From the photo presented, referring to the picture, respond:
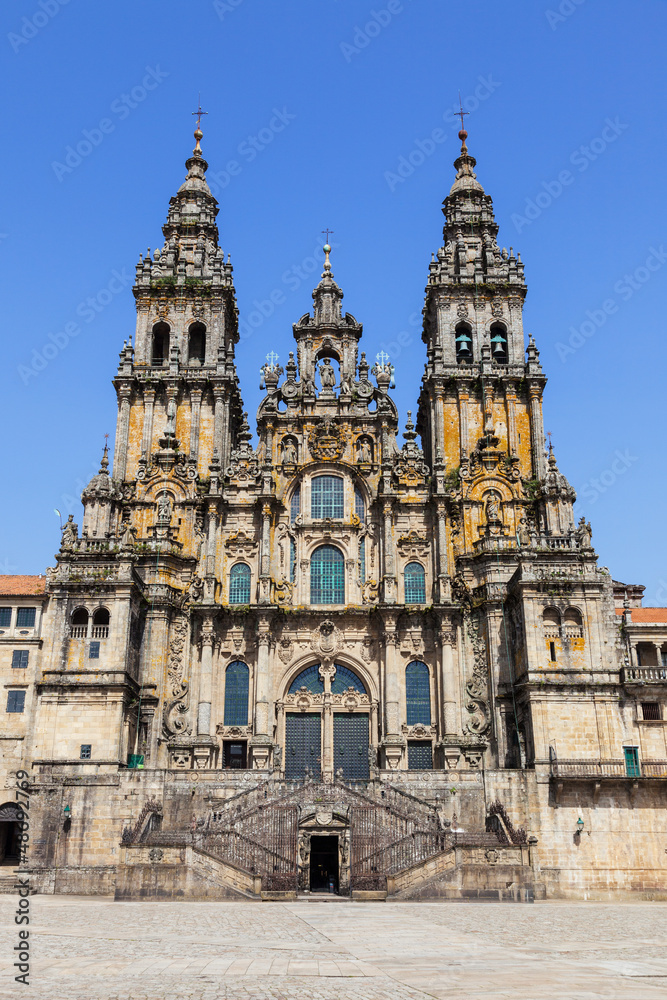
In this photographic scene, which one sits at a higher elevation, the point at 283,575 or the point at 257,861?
the point at 283,575

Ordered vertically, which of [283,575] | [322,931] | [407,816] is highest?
[283,575]

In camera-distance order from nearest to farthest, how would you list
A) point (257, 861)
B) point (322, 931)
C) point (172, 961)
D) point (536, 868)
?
1. point (172, 961)
2. point (322, 931)
3. point (257, 861)
4. point (536, 868)

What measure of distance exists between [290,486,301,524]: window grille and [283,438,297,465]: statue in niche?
5.00 feet

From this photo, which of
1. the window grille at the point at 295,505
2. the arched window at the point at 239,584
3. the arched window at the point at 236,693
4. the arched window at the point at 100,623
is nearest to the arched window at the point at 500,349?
the window grille at the point at 295,505

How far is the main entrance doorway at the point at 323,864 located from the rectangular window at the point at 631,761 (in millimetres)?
13271

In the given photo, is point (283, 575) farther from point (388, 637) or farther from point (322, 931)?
point (322, 931)

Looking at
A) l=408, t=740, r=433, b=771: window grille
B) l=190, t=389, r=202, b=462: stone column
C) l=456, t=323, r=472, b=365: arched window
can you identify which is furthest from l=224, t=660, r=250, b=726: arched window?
l=456, t=323, r=472, b=365: arched window

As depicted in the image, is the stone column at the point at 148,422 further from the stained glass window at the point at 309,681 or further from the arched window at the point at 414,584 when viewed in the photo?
the arched window at the point at 414,584

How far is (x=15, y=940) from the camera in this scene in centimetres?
1891

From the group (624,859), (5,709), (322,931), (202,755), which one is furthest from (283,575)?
(322,931)

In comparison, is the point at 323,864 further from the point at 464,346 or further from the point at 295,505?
the point at 464,346

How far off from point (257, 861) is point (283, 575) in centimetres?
1790

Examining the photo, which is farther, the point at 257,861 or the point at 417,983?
the point at 257,861

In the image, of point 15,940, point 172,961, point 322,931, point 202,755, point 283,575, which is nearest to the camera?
point 172,961
